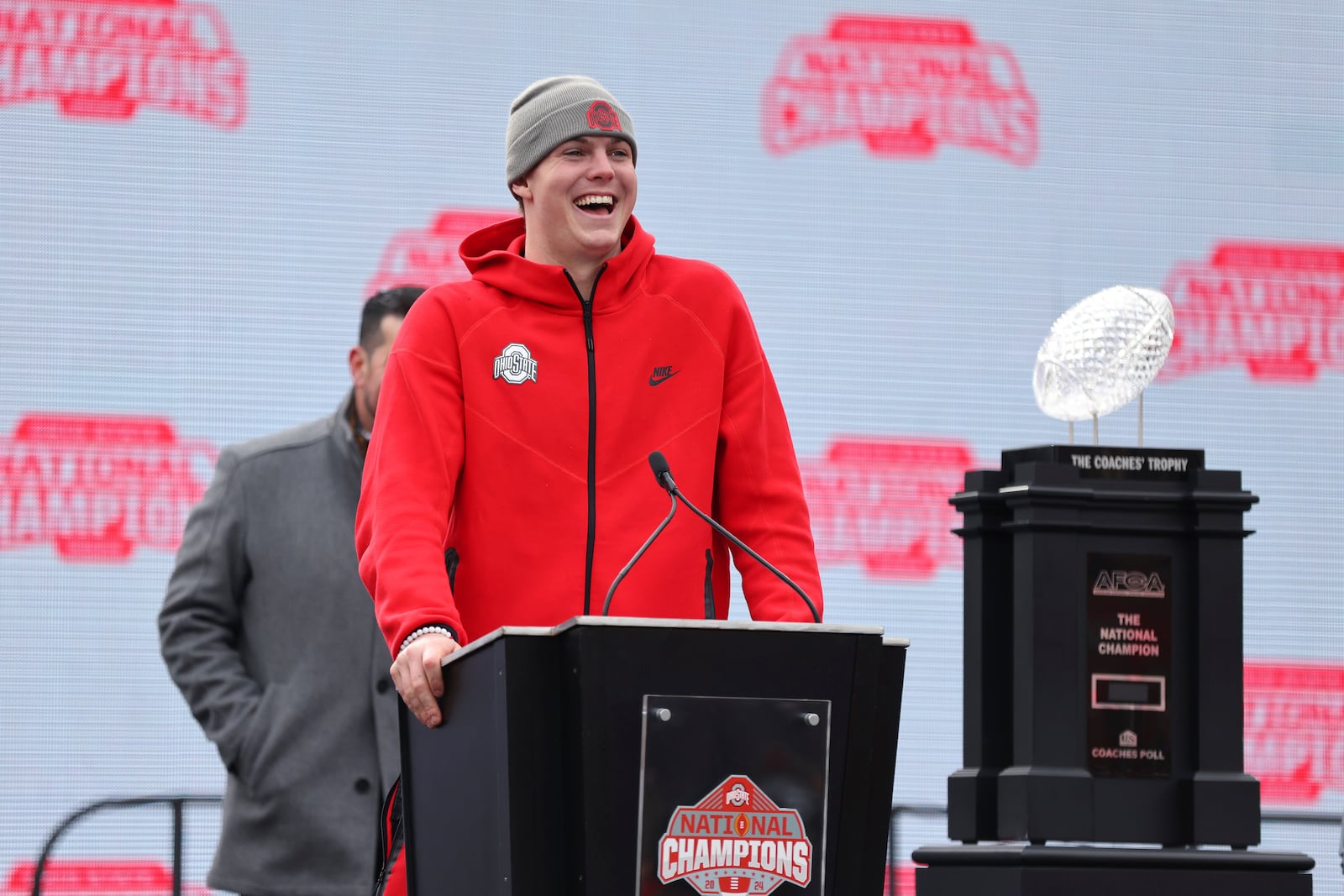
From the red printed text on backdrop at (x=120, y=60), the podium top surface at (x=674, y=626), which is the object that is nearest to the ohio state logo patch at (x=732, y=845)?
the podium top surface at (x=674, y=626)

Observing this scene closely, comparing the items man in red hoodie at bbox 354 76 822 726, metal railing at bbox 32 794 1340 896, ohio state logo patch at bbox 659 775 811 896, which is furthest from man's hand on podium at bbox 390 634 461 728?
metal railing at bbox 32 794 1340 896

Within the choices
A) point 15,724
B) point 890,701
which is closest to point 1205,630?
point 890,701

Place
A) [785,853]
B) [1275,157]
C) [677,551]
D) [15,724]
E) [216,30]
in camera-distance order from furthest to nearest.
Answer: [1275,157], [216,30], [15,724], [677,551], [785,853]

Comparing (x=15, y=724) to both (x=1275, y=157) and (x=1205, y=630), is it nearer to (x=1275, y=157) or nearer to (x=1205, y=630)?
(x=1205, y=630)

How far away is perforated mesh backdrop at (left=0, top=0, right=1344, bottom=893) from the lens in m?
5.08

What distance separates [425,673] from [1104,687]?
1.85 m

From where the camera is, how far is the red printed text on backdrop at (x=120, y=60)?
17.0 feet

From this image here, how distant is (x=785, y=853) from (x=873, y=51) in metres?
4.07

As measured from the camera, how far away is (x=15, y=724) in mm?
4965

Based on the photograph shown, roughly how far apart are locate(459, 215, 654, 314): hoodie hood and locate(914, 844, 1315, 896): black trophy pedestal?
1.53 metres

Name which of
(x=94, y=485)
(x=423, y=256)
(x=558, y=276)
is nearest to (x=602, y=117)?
(x=558, y=276)

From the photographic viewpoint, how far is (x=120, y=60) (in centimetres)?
525

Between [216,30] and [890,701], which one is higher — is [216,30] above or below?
above

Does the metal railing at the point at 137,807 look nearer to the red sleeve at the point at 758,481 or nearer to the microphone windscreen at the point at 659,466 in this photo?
the red sleeve at the point at 758,481
